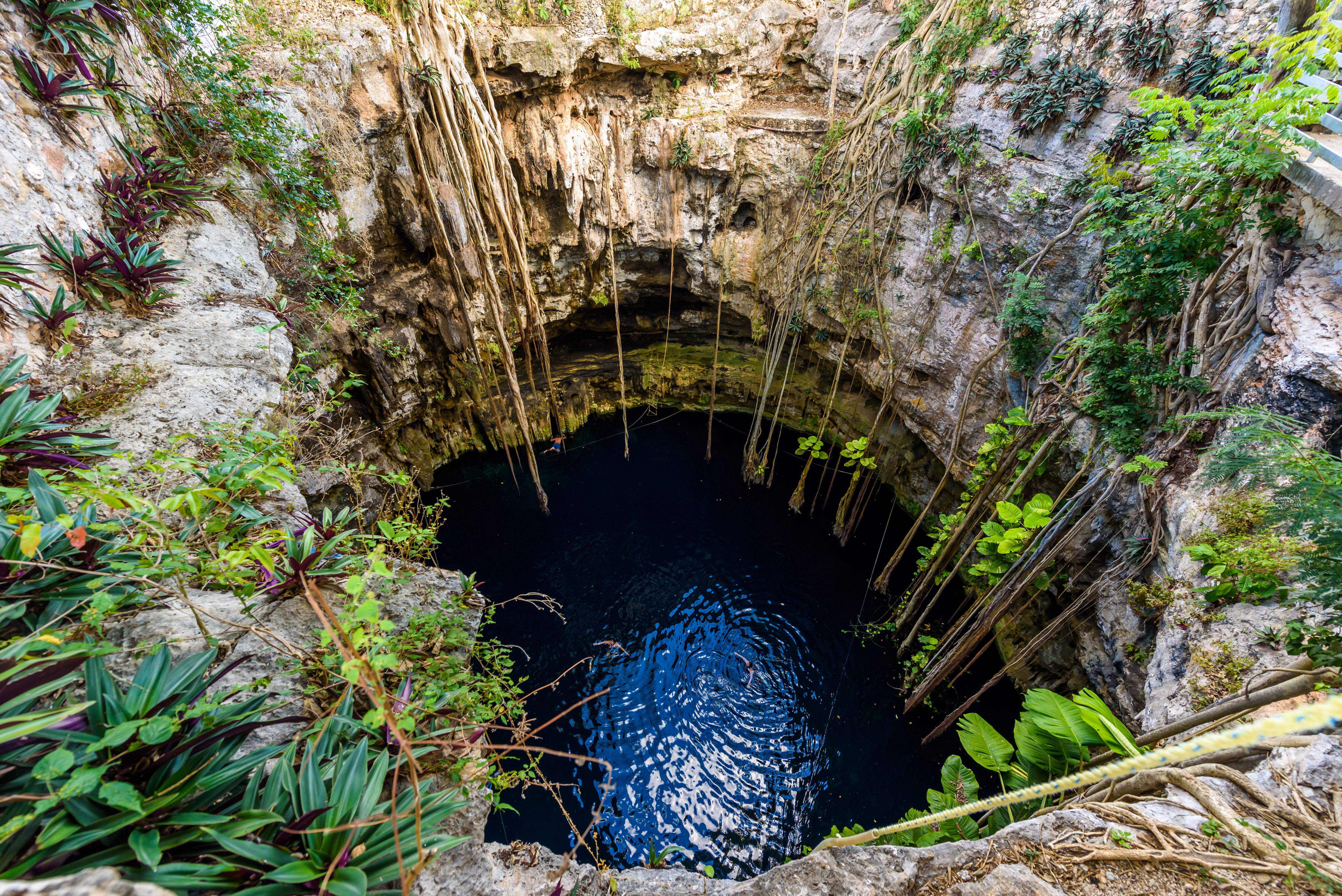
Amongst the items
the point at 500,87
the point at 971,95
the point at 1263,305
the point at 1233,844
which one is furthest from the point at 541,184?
the point at 1233,844

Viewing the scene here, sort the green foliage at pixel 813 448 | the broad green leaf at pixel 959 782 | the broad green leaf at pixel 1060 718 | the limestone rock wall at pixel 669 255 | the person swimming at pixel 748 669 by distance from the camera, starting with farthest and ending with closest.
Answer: the green foliage at pixel 813 448, the person swimming at pixel 748 669, the broad green leaf at pixel 959 782, the limestone rock wall at pixel 669 255, the broad green leaf at pixel 1060 718

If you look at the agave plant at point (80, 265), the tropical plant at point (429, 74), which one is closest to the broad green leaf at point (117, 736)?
the agave plant at point (80, 265)

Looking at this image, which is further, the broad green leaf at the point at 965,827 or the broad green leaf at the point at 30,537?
the broad green leaf at the point at 965,827

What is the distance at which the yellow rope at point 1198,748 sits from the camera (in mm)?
1329

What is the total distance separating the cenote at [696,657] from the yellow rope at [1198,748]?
2.59 metres

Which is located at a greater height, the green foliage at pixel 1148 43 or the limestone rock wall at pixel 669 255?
the green foliage at pixel 1148 43

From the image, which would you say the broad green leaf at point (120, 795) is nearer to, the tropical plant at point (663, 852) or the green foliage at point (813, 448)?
the tropical plant at point (663, 852)

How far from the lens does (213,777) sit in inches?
58.9

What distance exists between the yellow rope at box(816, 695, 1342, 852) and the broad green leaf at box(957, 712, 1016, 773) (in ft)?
5.24

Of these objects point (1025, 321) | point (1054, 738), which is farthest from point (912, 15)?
point (1054, 738)

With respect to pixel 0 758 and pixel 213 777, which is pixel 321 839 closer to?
pixel 213 777

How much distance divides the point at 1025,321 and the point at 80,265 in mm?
7187

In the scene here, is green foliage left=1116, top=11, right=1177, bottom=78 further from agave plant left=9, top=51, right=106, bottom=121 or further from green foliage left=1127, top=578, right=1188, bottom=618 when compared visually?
agave plant left=9, top=51, right=106, bottom=121

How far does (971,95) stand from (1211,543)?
5075 mm
